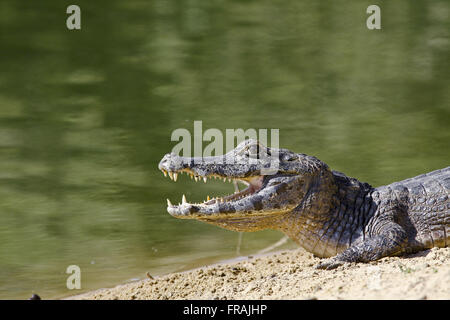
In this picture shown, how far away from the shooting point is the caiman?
517 cm

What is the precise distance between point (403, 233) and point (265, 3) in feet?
50.4

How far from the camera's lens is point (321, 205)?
544 centimetres

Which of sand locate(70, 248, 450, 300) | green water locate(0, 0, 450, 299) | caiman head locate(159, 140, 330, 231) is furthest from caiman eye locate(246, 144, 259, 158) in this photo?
green water locate(0, 0, 450, 299)

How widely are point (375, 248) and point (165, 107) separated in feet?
20.6

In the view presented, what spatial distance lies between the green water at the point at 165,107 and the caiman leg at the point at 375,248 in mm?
1506

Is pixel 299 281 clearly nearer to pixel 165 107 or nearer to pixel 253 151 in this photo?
pixel 253 151

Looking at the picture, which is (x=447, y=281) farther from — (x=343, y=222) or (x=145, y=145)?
(x=145, y=145)

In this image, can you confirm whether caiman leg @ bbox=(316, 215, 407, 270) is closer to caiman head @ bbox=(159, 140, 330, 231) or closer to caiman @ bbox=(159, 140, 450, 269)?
caiman @ bbox=(159, 140, 450, 269)

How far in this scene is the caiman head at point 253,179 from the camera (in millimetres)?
5129

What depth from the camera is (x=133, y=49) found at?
14836mm

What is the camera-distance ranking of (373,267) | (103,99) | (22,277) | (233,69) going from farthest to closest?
(233,69) → (103,99) → (22,277) → (373,267)

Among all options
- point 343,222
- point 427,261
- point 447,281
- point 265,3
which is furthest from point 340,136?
point 265,3

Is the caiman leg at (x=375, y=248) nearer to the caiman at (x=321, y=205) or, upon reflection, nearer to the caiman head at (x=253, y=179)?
the caiman at (x=321, y=205)

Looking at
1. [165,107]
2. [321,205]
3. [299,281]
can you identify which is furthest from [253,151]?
[165,107]
